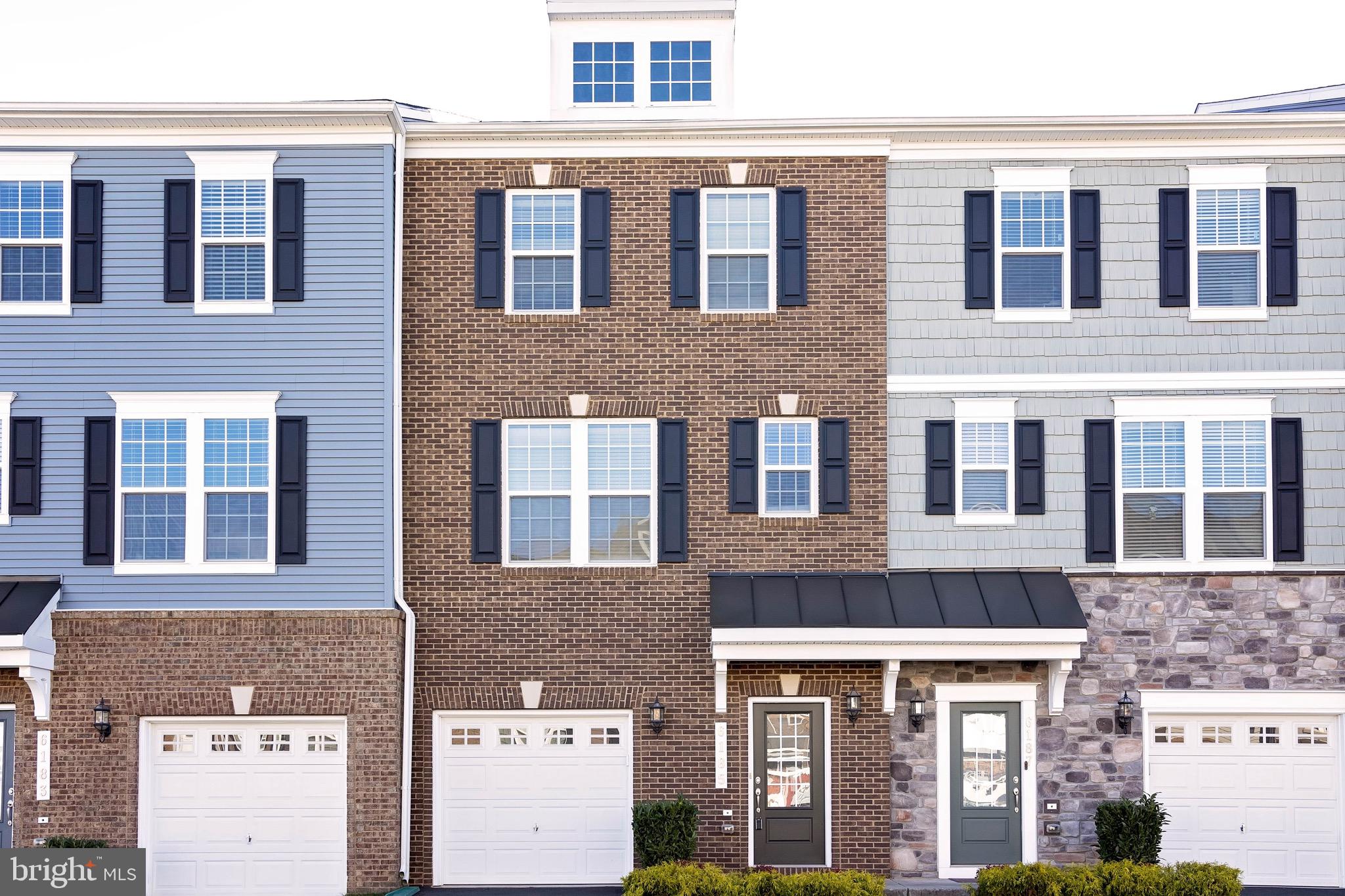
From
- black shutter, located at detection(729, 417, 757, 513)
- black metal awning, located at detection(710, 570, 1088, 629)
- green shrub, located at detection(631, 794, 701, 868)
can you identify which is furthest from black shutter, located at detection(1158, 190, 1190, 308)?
green shrub, located at detection(631, 794, 701, 868)

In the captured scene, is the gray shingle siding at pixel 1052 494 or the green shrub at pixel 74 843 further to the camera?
the gray shingle siding at pixel 1052 494

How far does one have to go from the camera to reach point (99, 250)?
1733cm

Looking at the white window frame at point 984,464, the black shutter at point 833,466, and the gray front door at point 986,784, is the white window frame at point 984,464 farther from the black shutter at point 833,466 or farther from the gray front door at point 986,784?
the gray front door at point 986,784

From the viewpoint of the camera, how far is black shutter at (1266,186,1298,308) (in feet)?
Result: 58.3

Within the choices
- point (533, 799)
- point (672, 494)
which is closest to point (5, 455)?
point (533, 799)

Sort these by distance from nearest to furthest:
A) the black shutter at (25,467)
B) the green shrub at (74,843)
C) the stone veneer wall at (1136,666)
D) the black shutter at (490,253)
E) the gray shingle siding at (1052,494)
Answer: the green shrub at (74,843) → the black shutter at (25,467) → the stone veneer wall at (1136,666) → the gray shingle siding at (1052,494) → the black shutter at (490,253)

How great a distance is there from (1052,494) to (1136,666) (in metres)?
2.37

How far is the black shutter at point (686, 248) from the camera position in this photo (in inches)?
706

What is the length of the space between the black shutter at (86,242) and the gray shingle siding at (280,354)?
0.10 meters

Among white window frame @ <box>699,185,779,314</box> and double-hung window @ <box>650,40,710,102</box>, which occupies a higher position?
double-hung window @ <box>650,40,710,102</box>

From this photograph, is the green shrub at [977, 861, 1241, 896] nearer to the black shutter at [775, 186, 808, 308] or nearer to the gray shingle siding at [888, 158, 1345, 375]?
the gray shingle siding at [888, 158, 1345, 375]

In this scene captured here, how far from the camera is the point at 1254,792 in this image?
→ 17594mm

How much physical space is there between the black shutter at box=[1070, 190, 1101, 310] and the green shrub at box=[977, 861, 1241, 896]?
693cm

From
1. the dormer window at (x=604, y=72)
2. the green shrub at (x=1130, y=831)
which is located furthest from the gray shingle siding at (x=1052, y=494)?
the dormer window at (x=604, y=72)
